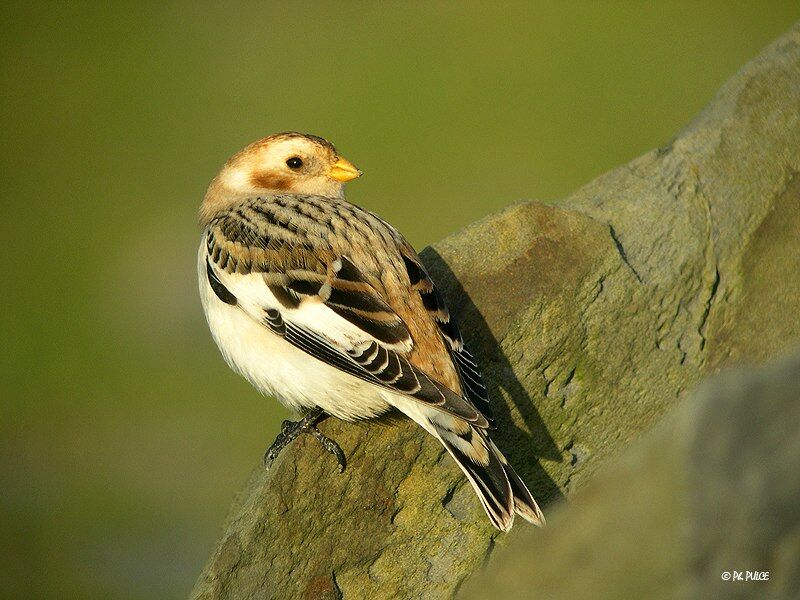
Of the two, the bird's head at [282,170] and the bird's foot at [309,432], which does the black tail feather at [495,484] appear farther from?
the bird's head at [282,170]

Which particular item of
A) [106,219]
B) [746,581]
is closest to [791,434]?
[746,581]

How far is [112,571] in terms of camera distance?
753 cm

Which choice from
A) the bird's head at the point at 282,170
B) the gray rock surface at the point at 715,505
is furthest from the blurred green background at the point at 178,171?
the gray rock surface at the point at 715,505

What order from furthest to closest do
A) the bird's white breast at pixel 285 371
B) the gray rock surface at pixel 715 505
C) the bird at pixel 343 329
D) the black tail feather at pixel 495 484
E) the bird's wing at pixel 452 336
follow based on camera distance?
the bird's white breast at pixel 285 371
the bird's wing at pixel 452 336
the bird at pixel 343 329
the black tail feather at pixel 495 484
the gray rock surface at pixel 715 505

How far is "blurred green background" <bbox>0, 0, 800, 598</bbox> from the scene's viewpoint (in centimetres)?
827

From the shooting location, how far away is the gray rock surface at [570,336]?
381 centimetres

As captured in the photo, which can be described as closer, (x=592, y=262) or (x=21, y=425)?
→ (x=592, y=262)

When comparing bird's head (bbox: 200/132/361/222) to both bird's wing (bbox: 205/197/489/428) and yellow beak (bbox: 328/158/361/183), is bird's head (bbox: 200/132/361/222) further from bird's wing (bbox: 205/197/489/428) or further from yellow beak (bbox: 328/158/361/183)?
bird's wing (bbox: 205/197/489/428)

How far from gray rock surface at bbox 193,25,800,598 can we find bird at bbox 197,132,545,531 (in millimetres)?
220

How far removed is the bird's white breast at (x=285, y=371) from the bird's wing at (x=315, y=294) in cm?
6

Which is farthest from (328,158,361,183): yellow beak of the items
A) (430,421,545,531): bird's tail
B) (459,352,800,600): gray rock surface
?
(459,352,800,600): gray rock surface

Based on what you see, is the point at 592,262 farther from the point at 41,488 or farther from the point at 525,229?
the point at 41,488

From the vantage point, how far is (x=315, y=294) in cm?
393

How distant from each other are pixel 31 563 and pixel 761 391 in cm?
656
